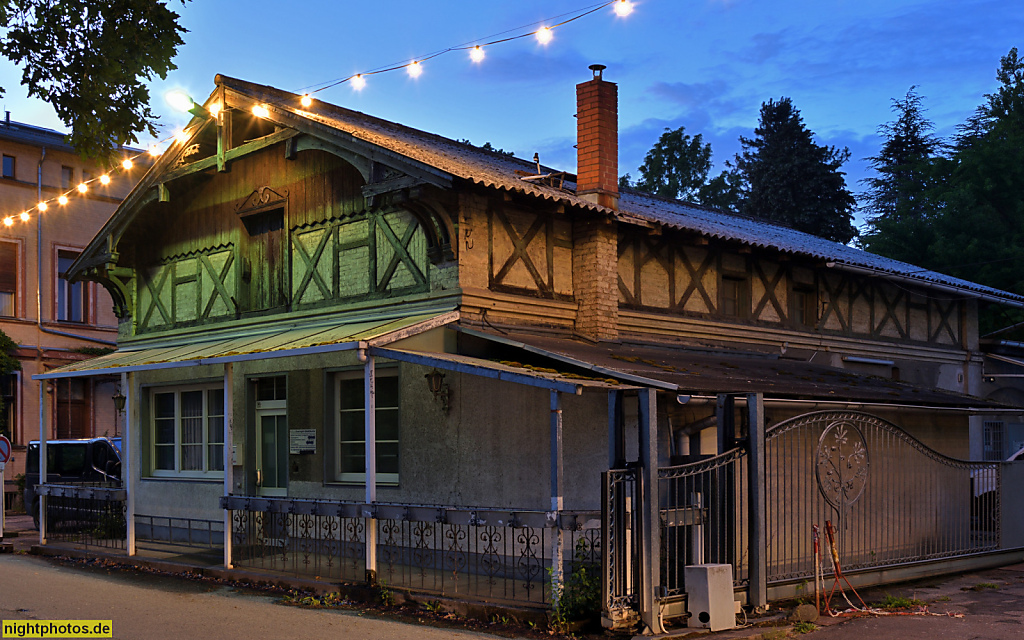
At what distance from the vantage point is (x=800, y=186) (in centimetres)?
4100

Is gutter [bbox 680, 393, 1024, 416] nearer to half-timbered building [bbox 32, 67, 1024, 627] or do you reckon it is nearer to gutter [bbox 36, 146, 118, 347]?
half-timbered building [bbox 32, 67, 1024, 627]

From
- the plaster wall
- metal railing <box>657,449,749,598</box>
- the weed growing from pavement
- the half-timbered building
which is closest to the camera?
the weed growing from pavement

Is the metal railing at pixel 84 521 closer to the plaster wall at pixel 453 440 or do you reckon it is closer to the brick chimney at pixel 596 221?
the plaster wall at pixel 453 440

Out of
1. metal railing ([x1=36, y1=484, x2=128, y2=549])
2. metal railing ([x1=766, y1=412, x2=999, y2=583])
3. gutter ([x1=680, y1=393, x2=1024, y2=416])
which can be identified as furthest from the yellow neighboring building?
metal railing ([x1=766, y1=412, x2=999, y2=583])

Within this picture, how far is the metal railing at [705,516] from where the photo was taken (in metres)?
9.07

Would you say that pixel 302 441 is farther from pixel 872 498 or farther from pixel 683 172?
pixel 683 172

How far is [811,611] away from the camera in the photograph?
29.9 feet

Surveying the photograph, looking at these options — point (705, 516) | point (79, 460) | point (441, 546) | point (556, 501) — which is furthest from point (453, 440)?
point (79, 460)

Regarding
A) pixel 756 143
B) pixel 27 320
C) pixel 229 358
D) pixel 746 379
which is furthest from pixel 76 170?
pixel 756 143

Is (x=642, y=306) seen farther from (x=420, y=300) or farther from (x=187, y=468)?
(x=187, y=468)

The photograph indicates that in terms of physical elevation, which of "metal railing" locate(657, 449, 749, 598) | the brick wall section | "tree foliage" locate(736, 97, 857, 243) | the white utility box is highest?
"tree foliage" locate(736, 97, 857, 243)

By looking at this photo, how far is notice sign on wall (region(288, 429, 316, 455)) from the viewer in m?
14.4

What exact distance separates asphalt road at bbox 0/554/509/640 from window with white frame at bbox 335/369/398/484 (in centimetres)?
277

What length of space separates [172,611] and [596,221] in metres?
7.20
